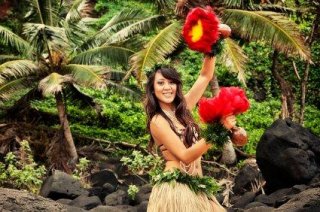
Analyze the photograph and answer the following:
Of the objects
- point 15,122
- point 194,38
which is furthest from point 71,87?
point 194,38

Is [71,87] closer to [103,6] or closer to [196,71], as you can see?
[196,71]

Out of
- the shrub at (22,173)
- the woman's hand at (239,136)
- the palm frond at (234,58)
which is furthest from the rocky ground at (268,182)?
the woman's hand at (239,136)

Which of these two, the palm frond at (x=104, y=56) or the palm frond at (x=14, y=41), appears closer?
the palm frond at (x=14, y=41)

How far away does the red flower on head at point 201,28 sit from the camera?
4035mm

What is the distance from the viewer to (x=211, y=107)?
373 cm

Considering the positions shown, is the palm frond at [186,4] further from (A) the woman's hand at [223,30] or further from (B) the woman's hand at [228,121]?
(B) the woman's hand at [228,121]

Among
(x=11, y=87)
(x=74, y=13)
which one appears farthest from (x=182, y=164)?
(x=74, y=13)

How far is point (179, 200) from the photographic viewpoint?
13.7 ft

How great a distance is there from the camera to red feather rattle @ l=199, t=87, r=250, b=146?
3.68m

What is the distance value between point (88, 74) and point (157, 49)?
4.66 ft

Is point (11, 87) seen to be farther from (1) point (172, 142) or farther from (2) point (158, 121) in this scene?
(1) point (172, 142)

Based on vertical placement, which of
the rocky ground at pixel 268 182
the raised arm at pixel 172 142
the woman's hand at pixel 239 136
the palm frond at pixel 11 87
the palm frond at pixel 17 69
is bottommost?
Result: the rocky ground at pixel 268 182

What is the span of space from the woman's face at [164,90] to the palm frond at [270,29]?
717 cm

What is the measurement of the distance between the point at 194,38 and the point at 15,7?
1487cm
